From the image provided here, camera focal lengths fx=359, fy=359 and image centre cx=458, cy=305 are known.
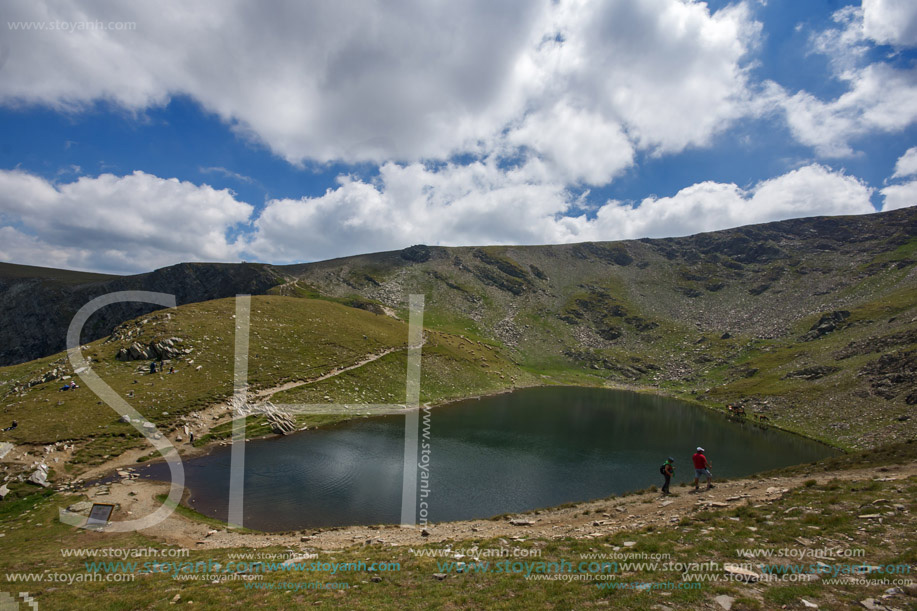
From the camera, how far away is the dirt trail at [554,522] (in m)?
20.6

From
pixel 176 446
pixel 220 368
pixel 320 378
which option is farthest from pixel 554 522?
pixel 220 368

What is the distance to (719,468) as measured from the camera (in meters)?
42.8

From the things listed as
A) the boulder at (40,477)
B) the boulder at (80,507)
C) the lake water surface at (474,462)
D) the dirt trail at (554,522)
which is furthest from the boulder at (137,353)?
the boulder at (80,507)

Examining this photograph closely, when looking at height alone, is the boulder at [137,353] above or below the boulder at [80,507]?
above

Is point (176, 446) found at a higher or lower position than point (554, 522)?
lower

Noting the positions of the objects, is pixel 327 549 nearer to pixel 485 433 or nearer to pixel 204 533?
pixel 204 533

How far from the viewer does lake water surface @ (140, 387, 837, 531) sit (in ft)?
96.9

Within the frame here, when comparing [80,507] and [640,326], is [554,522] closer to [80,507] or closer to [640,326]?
[80,507]

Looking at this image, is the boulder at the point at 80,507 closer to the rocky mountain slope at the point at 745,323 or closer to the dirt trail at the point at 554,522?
the dirt trail at the point at 554,522

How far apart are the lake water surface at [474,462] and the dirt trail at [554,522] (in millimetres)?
2905

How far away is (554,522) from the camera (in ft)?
76.6

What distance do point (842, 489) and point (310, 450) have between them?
1771 inches

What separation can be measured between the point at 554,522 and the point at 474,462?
19.1m

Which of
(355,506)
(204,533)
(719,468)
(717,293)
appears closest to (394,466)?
(355,506)
